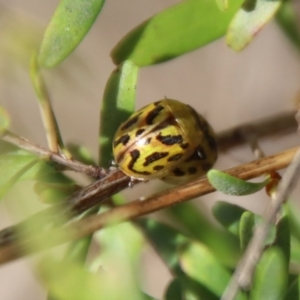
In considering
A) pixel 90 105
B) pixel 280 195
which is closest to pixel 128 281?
pixel 280 195

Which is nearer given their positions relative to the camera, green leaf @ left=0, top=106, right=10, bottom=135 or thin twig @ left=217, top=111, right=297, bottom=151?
green leaf @ left=0, top=106, right=10, bottom=135

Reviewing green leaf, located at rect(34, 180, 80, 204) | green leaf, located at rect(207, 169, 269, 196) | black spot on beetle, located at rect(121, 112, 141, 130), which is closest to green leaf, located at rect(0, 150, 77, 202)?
green leaf, located at rect(34, 180, 80, 204)

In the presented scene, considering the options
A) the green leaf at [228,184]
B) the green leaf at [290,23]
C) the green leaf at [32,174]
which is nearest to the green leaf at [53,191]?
the green leaf at [32,174]

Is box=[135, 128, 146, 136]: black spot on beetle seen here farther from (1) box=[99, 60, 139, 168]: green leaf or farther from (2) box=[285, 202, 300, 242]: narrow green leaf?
(2) box=[285, 202, 300, 242]: narrow green leaf

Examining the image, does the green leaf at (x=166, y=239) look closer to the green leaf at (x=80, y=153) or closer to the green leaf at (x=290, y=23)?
the green leaf at (x=80, y=153)

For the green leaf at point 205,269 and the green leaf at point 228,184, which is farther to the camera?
the green leaf at point 205,269

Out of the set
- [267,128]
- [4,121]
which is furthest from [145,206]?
[267,128]

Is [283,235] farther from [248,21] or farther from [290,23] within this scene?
[290,23]
